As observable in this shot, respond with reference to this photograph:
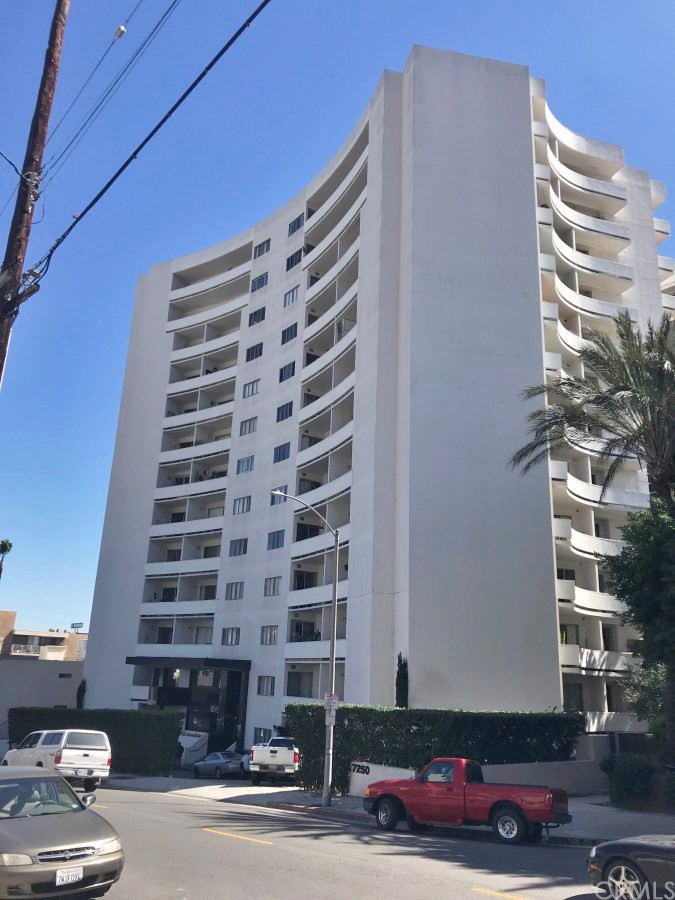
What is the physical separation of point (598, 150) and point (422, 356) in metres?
23.3

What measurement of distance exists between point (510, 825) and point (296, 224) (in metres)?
45.9

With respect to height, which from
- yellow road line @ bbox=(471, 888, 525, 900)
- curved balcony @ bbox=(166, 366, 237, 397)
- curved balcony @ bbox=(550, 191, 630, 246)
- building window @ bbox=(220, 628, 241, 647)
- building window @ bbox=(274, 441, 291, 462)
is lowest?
yellow road line @ bbox=(471, 888, 525, 900)

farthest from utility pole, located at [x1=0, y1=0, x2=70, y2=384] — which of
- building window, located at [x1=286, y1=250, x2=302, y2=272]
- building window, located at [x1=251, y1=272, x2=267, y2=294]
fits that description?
building window, located at [x1=251, y1=272, x2=267, y2=294]

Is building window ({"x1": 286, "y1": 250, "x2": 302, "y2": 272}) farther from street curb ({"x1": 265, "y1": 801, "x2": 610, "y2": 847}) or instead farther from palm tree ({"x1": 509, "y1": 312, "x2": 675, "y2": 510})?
street curb ({"x1": 265, "y1": 801, "x2": 610, "y2": 847})

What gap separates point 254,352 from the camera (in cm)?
5450

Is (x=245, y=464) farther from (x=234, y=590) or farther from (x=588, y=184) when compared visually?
(x=588, y=184)

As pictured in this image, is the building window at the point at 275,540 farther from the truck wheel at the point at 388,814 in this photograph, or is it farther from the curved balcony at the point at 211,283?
the truck wheel at the point at 388,814

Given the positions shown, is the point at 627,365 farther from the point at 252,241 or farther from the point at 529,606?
the point at 252,241

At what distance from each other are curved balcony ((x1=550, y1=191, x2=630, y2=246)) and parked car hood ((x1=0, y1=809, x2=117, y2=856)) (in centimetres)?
4255

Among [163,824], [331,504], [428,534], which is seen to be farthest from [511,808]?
[331,504]

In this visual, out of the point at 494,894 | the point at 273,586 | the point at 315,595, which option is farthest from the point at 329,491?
the point at 494,894

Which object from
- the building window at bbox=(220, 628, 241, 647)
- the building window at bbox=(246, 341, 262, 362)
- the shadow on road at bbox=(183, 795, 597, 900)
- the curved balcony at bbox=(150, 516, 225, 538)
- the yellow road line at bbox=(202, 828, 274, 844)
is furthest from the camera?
the building window at bbox=(246, 341, 262, 362)

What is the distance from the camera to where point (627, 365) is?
24.5m

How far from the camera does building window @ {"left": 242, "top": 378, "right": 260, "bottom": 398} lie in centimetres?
5309
